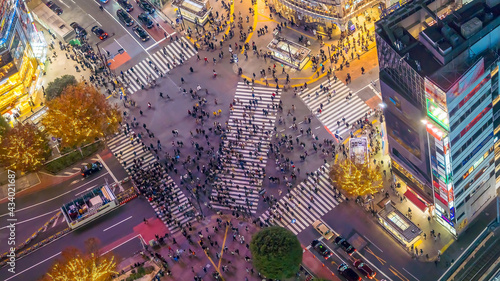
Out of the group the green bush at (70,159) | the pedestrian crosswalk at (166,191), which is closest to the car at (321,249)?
the pedestrian crosswalk at (166,191)

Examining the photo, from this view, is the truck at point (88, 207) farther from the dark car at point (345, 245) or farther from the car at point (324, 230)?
the dark car at point (345, 245)

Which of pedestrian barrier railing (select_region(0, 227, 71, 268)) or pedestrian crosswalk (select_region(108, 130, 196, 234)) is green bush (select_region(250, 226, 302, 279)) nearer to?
pedestrian crosswalk (select_region(108, 130, 196, 234))

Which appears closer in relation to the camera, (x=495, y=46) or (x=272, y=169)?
(x=495, y=46)

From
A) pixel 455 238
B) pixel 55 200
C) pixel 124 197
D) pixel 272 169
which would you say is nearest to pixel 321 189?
pixel 272 169

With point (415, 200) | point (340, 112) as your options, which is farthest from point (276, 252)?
point (340, 112)

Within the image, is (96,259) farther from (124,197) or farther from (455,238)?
(455,238)

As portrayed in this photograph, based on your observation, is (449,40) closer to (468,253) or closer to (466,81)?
(466,81)
